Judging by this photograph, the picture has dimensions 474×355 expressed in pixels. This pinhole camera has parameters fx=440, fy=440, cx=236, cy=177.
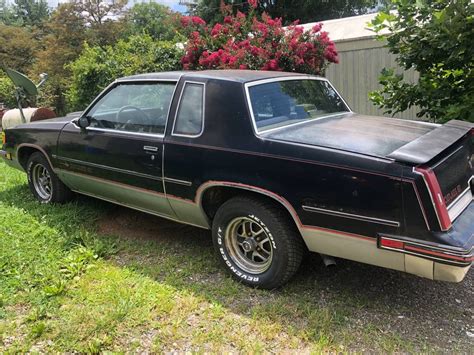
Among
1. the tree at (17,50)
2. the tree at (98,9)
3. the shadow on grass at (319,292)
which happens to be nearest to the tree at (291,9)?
the tree at (98,9)

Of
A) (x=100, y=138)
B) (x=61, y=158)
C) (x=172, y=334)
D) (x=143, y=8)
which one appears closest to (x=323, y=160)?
(x=172, y=334)

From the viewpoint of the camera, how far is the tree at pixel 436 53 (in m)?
4.42

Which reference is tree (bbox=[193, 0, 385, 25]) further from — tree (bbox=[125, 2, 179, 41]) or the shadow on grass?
the shadow on grass

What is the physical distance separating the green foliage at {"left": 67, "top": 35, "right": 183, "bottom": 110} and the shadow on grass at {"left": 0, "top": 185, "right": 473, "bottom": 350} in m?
7.09

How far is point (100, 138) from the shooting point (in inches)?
167

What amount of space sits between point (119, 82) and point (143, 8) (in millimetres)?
37365

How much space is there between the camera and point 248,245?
3.40m

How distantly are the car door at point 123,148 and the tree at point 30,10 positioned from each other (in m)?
65.5

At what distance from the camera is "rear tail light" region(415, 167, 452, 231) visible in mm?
2508

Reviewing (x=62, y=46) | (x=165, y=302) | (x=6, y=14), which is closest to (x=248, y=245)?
(x=165, y=302)

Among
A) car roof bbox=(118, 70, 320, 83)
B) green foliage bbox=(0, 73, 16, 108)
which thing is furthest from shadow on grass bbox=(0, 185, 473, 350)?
green foliage bbox=(0, 73, 16, 108)

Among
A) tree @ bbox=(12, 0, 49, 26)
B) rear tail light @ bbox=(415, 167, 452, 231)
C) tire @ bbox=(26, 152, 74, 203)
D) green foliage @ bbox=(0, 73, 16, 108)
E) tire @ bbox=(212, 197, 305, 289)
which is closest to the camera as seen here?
rear tail light @ bbox=(415, 167, 452, 231)

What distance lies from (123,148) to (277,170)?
64.6 inches

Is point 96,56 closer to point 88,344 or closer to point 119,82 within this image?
point 119,82
